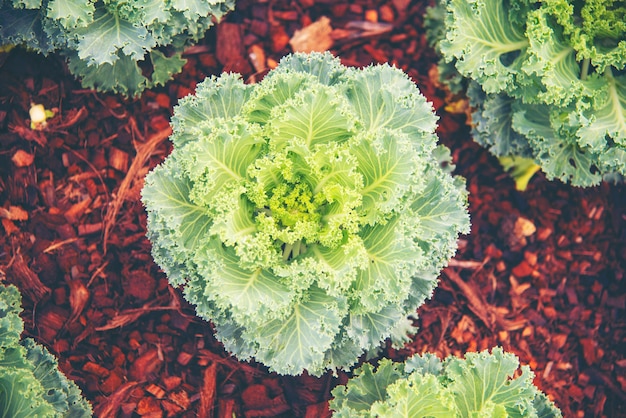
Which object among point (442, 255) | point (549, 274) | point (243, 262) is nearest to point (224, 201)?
point (243, 262)

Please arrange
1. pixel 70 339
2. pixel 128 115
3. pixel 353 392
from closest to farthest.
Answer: pixel 353 392 → pixel 70 339 → pixel 128 115

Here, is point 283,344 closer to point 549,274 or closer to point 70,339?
point 70,339

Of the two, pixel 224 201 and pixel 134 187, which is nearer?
pixel 224 201

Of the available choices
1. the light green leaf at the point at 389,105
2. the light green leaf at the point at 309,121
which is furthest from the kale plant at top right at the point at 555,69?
the light green leaf at the point at 309,121

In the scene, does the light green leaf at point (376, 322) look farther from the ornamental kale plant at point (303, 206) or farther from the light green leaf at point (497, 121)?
the light green leaf at point (497, 121)

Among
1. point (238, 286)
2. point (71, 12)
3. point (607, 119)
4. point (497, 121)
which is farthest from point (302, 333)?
point (607, 119)

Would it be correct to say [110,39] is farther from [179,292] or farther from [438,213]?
[438,213]
